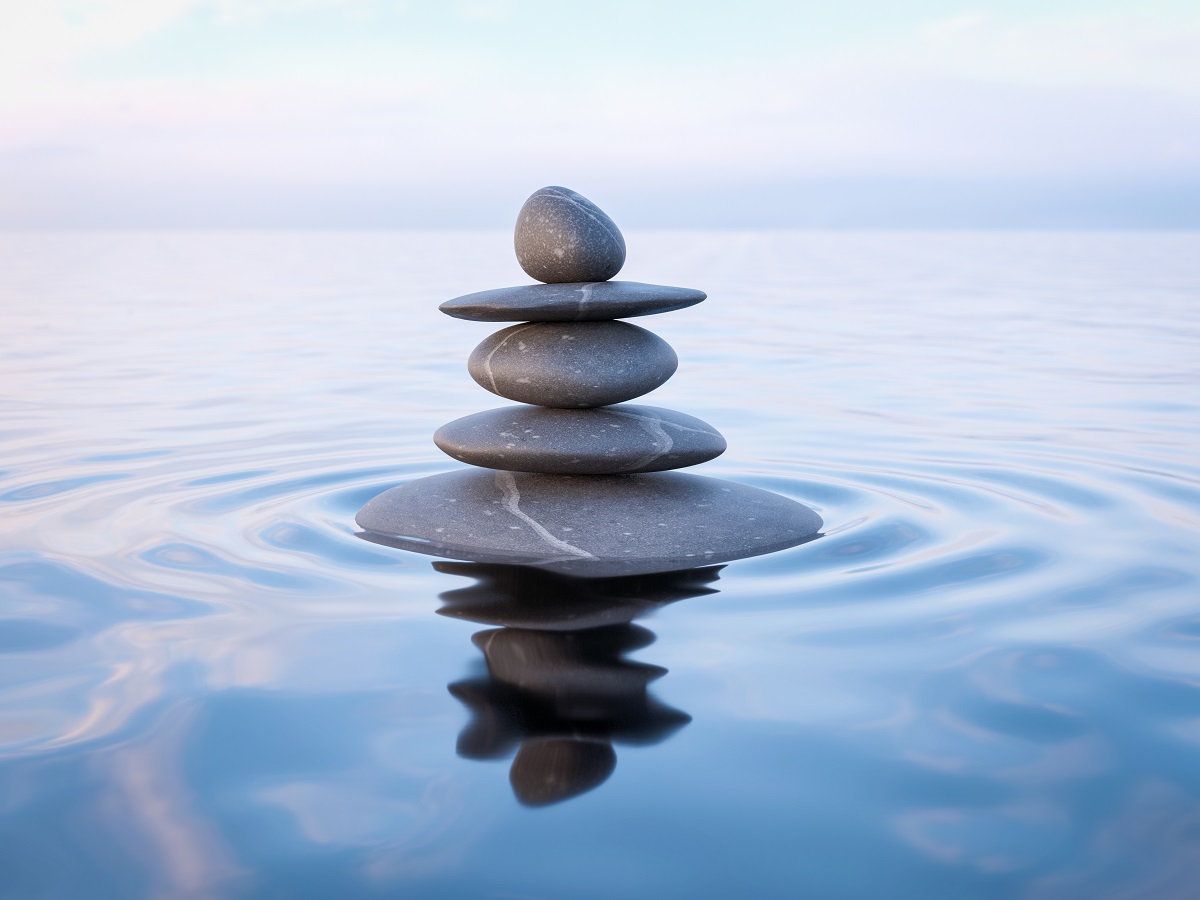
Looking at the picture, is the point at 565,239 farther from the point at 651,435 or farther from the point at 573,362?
the point at 651,435

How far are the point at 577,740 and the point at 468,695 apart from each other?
0.54 metres

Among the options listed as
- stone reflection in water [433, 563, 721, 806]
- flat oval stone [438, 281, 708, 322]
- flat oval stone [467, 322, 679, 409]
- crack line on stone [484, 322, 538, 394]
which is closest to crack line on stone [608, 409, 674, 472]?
flat oval stone [467, 322, 679, 409]

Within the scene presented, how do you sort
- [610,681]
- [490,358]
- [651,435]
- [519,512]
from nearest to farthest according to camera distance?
[610,681], [519,512], [651,435], [490,358]

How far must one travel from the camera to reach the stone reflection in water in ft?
10.8

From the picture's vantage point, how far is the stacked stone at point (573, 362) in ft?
19.4

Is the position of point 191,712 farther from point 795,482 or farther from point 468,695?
point 795,482

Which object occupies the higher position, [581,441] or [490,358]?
[490,358]

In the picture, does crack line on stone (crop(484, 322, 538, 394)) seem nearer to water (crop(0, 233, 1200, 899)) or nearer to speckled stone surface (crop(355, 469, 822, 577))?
speckled stone surface (crop(355, 469, 822, 577))

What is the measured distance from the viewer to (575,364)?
5984 mm

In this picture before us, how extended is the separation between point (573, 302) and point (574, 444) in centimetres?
71

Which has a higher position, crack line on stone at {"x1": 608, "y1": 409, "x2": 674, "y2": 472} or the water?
crack line on stone at {"x1": 608, "y1": 409, "x2": 674, "y2": 472}

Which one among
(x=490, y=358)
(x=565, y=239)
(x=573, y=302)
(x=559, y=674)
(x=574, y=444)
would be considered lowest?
(x=559, y=674)

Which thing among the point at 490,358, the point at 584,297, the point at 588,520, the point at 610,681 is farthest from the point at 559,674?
the point at 490,358

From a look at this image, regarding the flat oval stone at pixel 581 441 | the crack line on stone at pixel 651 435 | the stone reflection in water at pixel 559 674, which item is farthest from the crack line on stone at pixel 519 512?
the crack line on stone at pixel 651 435
